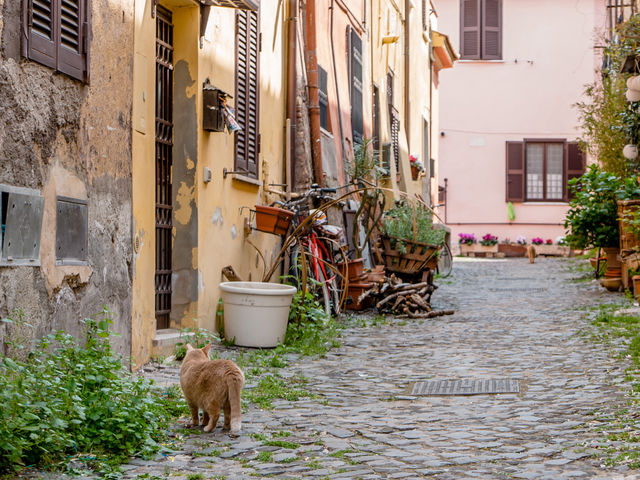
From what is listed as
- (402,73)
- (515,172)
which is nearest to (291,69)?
(402,73)

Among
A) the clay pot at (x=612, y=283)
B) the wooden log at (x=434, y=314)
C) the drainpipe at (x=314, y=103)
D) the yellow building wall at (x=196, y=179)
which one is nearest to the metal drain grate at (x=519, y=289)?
the clay pot at (x=612, y=283)

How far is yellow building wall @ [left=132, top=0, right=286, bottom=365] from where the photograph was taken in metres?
6.87

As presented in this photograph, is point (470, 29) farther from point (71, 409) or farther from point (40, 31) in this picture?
point (71, 409)

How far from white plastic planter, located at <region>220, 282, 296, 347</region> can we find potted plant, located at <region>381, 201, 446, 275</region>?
456 centimetres

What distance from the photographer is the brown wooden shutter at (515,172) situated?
28.7m

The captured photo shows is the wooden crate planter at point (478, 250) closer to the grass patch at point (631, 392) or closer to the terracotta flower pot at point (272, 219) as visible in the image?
the grass patch at point (631, 392)

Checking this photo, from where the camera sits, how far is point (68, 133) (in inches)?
218

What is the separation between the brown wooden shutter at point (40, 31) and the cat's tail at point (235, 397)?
205 centimetres

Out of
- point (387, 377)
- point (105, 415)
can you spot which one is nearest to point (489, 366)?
point (387, 377)

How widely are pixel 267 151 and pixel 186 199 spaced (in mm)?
2377

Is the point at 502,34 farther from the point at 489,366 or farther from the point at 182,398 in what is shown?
the point at 182,398

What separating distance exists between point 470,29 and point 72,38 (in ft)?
83.4

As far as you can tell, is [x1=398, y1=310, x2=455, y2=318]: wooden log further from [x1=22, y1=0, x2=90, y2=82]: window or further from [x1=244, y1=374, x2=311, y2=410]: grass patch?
[x1=22, y1=0, x2=90, y2=82]: window

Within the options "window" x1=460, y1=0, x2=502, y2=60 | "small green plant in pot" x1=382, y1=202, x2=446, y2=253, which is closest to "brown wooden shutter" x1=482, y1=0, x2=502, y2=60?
"window" x1=460, y1=0, x2=502, y2=60
